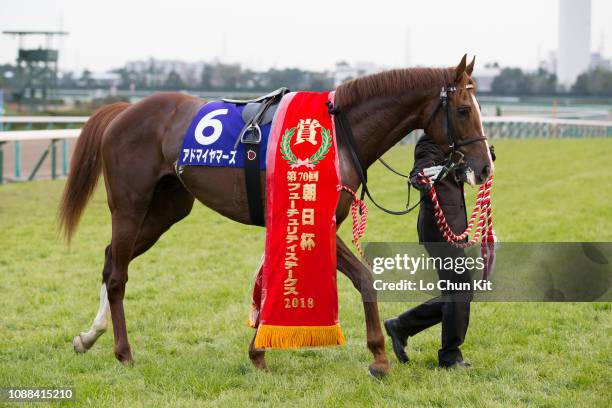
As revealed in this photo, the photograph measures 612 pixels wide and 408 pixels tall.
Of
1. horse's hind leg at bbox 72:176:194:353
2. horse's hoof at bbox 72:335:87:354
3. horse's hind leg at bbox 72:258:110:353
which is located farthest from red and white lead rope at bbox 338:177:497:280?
horse's hoof at bbox 72:335:87:354

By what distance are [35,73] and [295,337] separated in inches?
1246

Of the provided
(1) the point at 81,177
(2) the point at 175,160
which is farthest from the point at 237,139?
(1) the point at 81,177

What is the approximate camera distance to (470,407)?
3959 millimetres

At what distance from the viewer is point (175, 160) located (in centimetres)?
490

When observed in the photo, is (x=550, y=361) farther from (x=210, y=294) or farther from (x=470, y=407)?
(x=210, y=294)

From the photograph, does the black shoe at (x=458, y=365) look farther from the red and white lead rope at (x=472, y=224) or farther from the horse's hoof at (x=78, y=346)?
the horse's hoof at (x=78, y=346)

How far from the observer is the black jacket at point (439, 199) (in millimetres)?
→ 4562

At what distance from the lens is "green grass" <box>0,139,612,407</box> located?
421 centimetres

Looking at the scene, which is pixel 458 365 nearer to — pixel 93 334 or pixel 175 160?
pixel 175 160

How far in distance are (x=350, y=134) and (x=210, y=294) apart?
250cm

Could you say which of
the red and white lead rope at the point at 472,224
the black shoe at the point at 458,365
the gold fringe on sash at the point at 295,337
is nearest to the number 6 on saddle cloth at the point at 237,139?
the red and white lead rope at the point at 472,224

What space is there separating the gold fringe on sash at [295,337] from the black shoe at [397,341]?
20.3 inches
